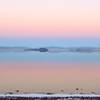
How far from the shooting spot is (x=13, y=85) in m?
17.4

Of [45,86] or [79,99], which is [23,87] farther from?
[79,99]

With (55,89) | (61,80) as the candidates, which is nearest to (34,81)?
(61,80)

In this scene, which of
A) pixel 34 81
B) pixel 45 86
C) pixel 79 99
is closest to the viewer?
pixel 79 99

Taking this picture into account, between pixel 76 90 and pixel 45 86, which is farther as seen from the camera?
pixel 45 86

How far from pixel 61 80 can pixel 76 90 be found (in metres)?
3.64

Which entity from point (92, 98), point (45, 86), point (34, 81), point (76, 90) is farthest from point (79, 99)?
point (34, 81)

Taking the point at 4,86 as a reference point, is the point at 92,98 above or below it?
below

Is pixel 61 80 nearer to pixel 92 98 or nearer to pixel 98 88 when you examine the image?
pixel 98 88

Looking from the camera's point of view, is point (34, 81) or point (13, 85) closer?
point (13, 85)

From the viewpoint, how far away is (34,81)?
19.2 m

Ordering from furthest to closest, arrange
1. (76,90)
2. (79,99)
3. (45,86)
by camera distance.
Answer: (45,86) → (76,90) → (79,99)

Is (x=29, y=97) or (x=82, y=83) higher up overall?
Result: (x=82, y=83)

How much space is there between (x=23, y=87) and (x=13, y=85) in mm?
971

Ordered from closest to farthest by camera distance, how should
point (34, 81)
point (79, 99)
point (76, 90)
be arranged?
point (79, 99) → point (76, 90) → point (34, 81)
